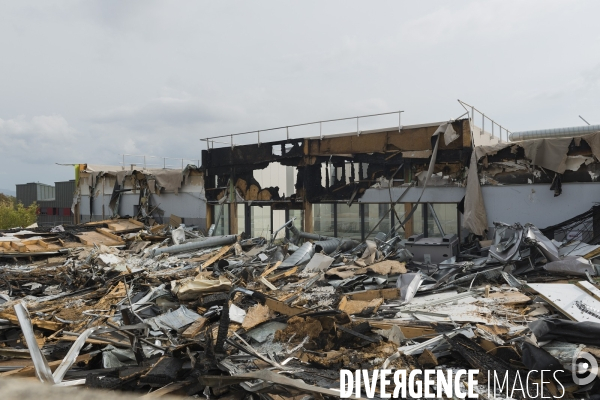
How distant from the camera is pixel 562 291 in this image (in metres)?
6.94

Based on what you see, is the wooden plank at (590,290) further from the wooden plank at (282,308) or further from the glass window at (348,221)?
the glass window at (348,221)

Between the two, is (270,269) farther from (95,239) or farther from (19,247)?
(19,247)

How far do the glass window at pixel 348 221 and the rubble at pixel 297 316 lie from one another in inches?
87.6

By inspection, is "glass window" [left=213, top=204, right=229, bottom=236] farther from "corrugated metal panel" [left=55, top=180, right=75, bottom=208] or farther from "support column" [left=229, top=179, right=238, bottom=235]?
A: "corrugated metal panel" [left=55, top=180, right=75, bottom=208]

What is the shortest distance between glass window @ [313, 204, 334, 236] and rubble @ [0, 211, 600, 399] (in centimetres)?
317

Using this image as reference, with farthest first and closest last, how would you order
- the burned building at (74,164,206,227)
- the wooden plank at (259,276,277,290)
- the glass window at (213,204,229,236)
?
the burned building at (74,164,206,227) → the glass window at (213,204,229,236) → the wooden plank at (259,276,277,290)

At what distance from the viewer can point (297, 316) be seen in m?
6.41

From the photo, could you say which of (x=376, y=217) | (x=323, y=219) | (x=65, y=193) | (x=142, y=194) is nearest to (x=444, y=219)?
(x=376, y=217)

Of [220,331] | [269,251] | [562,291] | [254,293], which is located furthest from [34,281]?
[562,291]

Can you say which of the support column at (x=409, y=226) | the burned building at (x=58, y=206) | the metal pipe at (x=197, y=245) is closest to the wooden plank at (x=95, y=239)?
the metal pipe at (x=197, y=245)

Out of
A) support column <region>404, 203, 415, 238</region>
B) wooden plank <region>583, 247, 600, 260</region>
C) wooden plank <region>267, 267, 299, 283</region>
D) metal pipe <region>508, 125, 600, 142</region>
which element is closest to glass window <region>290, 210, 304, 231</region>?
support column <region>404, 203, 415, 238</region>

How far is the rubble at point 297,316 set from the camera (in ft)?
15.4

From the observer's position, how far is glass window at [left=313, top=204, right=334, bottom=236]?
56.2ft

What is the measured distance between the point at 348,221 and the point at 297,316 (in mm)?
10538
